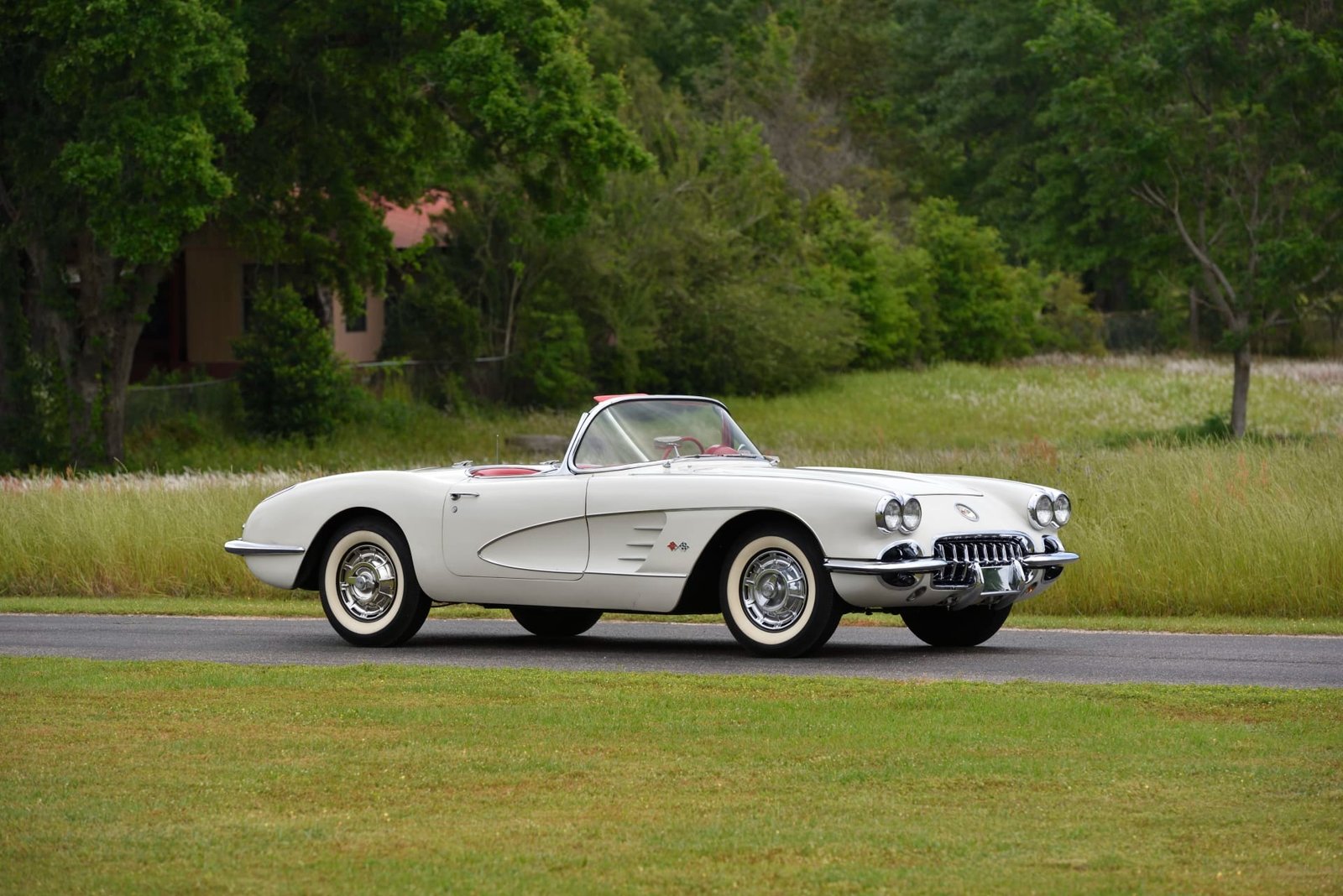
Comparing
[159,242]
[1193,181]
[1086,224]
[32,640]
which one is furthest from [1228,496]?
[1086,224]

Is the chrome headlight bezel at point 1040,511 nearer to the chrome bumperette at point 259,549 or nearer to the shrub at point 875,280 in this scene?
the chrome bumperette at point 259,549

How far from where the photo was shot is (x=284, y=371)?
3700 centimetres

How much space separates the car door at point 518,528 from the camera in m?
11.1

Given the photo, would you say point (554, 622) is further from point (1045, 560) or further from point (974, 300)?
point (974, 300)

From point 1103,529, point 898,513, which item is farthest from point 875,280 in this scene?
point 898,513

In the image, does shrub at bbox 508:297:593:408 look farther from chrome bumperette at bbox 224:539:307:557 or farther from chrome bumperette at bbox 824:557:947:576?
chrome bumperette at bbox 824:557:947:576

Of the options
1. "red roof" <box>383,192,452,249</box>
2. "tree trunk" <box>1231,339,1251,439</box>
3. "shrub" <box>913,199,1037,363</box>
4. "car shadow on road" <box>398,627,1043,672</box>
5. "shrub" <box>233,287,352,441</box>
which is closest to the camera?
"car shadow on road" <box>398,627,1043,672</box>

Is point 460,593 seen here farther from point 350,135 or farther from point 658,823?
point 350,135

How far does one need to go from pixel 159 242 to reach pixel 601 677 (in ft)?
67.9

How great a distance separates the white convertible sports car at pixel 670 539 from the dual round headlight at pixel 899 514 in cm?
1

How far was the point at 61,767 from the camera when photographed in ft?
24.0

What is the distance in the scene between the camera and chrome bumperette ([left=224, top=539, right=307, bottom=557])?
1194cm

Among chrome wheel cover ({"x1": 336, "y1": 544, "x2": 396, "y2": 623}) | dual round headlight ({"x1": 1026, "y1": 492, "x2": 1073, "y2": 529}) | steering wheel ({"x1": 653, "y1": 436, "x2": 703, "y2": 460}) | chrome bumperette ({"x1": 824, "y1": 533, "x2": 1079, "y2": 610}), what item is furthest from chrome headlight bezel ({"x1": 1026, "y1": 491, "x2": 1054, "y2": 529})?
chrome wheel cover ({"x1": 336, "y1": 544, "x2": 396, "y2": 623})

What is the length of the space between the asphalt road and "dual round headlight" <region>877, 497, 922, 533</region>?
0.77 meters
